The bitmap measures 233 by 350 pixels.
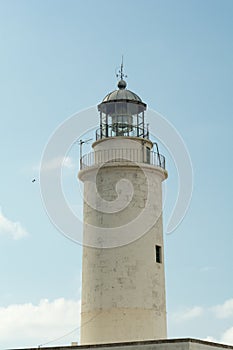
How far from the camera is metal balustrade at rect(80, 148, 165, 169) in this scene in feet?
71.1

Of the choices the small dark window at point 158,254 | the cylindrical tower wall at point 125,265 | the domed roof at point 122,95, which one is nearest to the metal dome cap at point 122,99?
the domed roof at point 122,95

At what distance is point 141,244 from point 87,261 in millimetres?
1783

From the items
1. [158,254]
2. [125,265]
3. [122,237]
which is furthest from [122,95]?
[125,265]

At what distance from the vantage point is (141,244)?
68.2 feet

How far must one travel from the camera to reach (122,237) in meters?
20.7

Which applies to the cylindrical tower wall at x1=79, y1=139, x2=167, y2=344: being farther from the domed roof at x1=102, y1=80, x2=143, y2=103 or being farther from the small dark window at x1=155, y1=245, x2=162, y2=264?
the domed roof at x1=102, y1=80, x2=143, y2=103

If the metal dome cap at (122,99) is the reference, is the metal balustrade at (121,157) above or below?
below

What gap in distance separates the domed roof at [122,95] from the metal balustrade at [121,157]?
1.87 metres

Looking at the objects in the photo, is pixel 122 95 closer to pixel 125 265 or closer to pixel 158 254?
pixel 158 254

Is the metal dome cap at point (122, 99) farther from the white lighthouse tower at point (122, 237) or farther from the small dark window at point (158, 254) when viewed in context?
the small dark window at point (158, 254)

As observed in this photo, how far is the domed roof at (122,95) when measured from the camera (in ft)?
74.5

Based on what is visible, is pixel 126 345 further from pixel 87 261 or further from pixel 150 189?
pixel 150 189

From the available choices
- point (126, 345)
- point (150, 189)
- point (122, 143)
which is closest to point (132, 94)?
point (122, 143)

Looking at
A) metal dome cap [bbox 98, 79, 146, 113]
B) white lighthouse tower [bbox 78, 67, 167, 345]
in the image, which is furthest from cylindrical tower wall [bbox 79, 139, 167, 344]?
metal dome cap [bbox 98, 79, 146, 113]
